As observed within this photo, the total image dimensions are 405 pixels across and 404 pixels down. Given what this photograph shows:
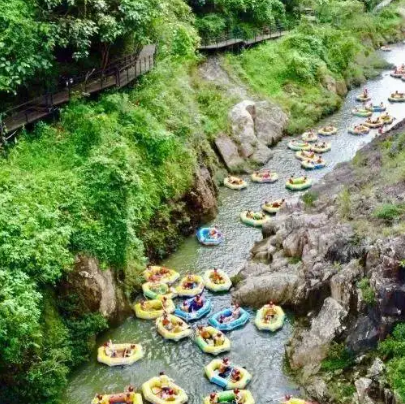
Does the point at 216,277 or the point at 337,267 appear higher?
the point at 337,267

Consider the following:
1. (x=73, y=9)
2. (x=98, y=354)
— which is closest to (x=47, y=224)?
(x=98, y=354)

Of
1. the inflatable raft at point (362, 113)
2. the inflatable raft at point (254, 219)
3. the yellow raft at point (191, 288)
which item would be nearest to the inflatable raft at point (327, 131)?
the inflatable raft at point (362, 113)

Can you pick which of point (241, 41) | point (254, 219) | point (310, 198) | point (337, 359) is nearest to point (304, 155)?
point (310, 198)

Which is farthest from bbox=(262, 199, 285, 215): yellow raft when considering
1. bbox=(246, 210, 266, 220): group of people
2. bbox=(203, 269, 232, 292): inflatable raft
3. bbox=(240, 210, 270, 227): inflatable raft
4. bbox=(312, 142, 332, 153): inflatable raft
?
bbox=(312, 142, 332, 153): inflatable raft

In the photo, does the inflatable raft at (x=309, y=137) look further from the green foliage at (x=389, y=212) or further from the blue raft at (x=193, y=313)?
the blue raft at (x=193, y=313)

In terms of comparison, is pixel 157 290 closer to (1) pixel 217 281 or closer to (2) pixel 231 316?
(1) pixel 217 281

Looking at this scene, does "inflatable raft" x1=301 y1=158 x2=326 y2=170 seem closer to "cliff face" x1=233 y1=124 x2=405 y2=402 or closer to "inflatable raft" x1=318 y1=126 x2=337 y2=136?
"inflatable raft" x1=318 y1=126 x2=337 y2=136
